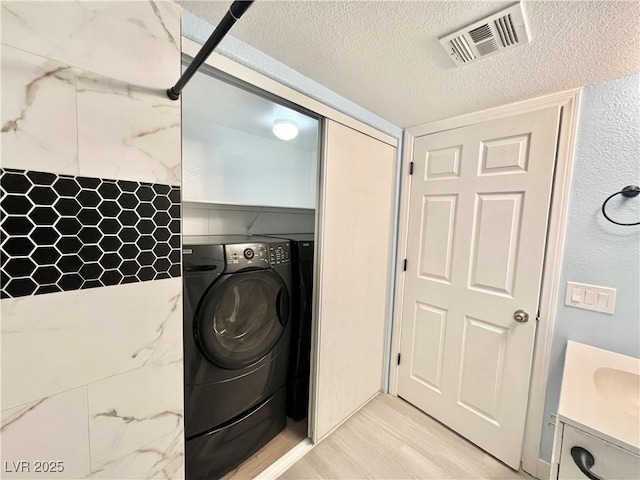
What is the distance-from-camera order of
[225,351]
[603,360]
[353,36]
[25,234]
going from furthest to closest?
1. [225,351]
2. [603,360]
3. [353,36]
4. [25,234]

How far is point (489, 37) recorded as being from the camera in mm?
952

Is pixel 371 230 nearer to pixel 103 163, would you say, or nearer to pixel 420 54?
pixel 420 54

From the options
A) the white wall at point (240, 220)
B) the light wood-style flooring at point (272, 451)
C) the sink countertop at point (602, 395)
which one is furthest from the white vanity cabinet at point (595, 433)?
the white wall at point (240, 220)

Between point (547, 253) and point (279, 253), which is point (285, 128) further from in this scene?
point (547, 253)

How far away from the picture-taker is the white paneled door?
142 cm

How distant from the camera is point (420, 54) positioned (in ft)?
3.55

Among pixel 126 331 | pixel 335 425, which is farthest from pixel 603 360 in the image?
pixel 126 331

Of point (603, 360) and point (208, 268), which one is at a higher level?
point (208, 268)

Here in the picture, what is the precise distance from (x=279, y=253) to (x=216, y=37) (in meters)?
1.08

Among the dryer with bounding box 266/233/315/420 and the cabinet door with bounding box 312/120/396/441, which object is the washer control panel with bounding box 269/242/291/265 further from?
the cabinet door with bounding box 312/120/396/441

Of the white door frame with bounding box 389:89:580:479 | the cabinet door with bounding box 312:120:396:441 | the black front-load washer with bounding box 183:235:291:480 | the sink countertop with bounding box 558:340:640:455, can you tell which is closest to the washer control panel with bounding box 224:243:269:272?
the black front-load washer with bounding box 183:235:291:480

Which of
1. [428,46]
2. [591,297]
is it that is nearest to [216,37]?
[428,46]

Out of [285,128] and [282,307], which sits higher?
[285,128]

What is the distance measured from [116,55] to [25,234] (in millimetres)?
557
